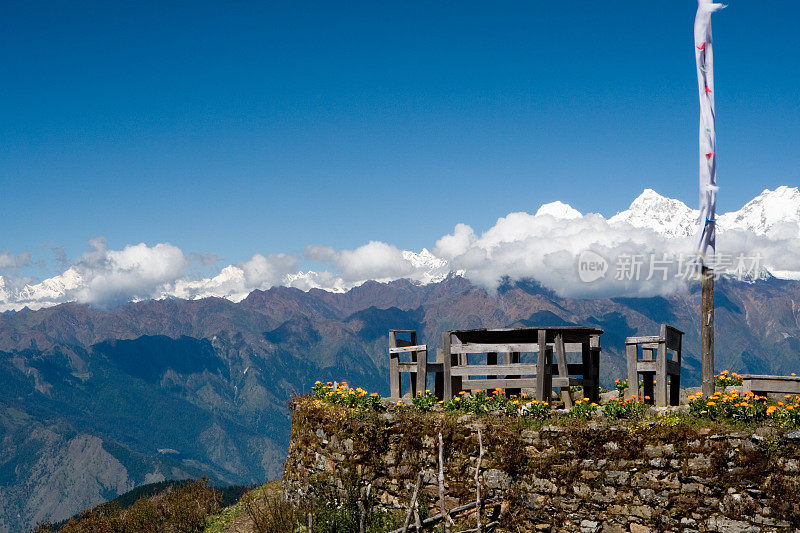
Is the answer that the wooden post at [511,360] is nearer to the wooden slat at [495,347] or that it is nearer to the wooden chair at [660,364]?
the wooden slat at [495,347]

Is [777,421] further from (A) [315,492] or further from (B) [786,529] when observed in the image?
(A) [315,492]

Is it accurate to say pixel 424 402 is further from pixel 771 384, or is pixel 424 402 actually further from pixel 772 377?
pixel 772 377

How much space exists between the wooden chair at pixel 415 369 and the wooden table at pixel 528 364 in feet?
1.80

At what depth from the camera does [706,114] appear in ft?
52.8

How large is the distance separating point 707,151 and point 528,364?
663 centimetres

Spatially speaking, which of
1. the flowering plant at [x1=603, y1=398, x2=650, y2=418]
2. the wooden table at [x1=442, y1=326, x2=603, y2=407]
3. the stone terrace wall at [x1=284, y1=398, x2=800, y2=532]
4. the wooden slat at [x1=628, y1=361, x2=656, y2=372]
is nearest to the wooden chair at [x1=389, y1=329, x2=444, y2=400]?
the wooden table at [x1=442, y1=326, x2=603, y2=407]

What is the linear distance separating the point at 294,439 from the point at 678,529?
10.4 meters

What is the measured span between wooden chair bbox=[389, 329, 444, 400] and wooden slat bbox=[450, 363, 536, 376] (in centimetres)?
86

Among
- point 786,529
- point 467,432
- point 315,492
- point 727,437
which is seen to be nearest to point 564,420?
point 467,432

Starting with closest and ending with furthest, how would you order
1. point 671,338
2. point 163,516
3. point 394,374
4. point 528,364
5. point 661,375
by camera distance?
point 661,375 < point 671,338 < point 528,364 < point 394,374 < point 163,516

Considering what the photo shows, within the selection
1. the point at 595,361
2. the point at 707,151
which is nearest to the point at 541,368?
the point at 595,361

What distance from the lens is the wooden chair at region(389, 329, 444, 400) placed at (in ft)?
60.1

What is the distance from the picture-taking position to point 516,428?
605 inches

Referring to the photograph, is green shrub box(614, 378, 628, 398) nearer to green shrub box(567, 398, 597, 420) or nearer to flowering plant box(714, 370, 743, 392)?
flowering plant box(714, 370, 743, 392)
